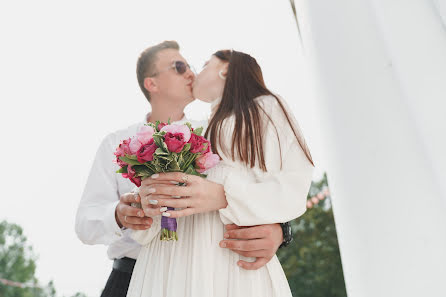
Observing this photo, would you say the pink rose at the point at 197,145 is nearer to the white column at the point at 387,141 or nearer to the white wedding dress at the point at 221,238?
the white wedding dress at the point at 221,238

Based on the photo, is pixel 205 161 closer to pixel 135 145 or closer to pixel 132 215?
pixel 135 145

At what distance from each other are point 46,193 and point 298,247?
2077 centimetres

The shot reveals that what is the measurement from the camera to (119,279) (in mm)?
2174

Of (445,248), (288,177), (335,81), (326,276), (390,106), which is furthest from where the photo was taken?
(326,276)

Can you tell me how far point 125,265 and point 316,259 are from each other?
1790 centimetres

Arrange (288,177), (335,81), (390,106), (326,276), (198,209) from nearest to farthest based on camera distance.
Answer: (390,106)
(335,81)
(198,209)
(288,177)
(326,276)

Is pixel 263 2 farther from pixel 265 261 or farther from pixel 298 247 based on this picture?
pixel 298 247

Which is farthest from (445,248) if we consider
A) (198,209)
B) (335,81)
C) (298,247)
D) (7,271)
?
(7,271)

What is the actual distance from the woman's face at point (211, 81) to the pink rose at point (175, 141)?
716 millimetres

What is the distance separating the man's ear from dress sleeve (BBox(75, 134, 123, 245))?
581 millimetres

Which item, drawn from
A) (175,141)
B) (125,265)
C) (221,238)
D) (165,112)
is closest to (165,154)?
(175,141)

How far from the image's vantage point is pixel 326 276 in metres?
19.0

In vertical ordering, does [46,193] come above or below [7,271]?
above

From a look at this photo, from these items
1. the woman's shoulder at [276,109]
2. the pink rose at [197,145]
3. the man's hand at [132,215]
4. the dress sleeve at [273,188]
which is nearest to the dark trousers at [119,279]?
the man's hand at [132,215]
